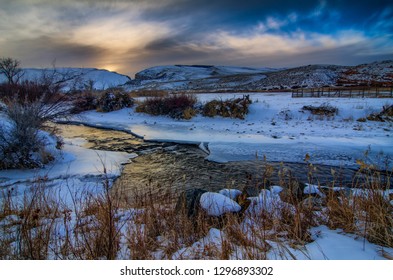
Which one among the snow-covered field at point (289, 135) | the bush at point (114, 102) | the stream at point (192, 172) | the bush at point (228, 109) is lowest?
the stream at point (192, 172)

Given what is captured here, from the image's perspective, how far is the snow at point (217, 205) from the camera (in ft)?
11.9

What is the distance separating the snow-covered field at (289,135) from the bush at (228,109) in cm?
49

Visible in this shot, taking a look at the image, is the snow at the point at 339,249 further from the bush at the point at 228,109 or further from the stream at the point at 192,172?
the bush at the point at 228,109

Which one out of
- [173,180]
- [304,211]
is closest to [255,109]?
[173,180]

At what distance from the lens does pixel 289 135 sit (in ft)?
40.5

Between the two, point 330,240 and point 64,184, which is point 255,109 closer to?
point 64,184

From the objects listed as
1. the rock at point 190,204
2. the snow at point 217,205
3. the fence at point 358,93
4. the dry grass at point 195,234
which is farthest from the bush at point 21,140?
the fence at point 358,93

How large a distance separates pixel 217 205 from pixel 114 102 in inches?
933

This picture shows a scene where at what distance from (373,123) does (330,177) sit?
32.8ft

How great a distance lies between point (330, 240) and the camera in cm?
271

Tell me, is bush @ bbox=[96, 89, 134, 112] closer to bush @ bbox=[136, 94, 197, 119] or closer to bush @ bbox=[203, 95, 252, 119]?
Answer: bush @ bbox=[136, 94, 197, 119]

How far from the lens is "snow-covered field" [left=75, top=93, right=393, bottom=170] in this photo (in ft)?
30.3

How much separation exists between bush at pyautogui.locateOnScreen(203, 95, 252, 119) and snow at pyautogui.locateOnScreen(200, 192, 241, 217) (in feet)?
49.2

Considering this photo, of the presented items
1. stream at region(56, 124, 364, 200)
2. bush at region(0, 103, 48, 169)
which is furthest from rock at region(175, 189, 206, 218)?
bush at region(0, 103, 48, 169)
